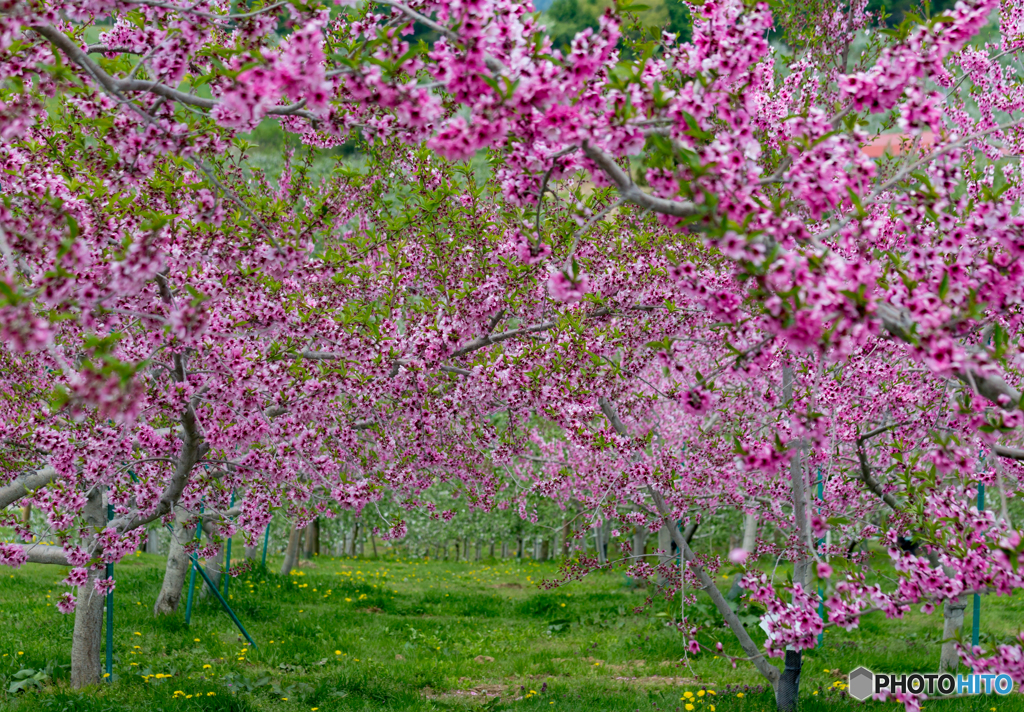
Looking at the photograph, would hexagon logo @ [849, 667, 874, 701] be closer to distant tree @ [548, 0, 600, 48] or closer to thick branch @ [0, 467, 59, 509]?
thick branch @ [0, 467, 59, 509]

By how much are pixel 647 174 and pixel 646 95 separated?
0.32 meters

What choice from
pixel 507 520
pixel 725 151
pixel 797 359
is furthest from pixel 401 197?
pixel 507 520

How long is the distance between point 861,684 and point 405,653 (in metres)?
5.40

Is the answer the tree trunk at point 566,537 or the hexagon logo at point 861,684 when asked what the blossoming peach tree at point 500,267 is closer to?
the tree trunk at point 566,537

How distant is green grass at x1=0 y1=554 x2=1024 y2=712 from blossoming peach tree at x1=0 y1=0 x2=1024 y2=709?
1.06 meters

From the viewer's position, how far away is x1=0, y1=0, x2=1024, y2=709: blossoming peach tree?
279 centimetres

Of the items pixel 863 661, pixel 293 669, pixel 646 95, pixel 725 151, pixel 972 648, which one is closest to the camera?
pixel 725 151

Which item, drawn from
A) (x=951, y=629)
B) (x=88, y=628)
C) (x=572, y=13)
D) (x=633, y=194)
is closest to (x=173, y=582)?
(x=88, y=628)

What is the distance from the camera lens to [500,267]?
634cm

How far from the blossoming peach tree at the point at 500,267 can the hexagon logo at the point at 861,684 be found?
1348mm

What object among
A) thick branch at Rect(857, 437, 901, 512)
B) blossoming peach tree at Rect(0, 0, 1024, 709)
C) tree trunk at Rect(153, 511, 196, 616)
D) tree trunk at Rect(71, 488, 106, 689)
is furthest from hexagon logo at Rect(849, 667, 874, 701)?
tree trunk at Rect(153, 511, 196, 616)

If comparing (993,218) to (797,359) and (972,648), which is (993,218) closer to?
(972,648)

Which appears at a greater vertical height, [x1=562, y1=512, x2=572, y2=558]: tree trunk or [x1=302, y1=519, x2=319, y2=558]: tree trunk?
[x1=562, y1=512, x2=572, y2=558]: tree trunk

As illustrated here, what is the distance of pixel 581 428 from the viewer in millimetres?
6125
